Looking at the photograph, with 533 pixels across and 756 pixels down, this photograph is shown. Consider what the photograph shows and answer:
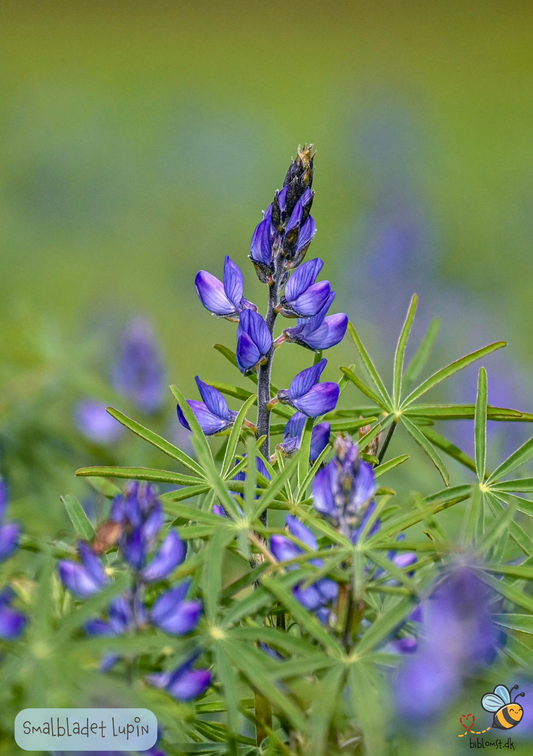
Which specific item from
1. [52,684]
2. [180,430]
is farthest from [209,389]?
[180,430]

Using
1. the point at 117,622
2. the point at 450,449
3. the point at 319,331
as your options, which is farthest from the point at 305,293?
the point at 117,622

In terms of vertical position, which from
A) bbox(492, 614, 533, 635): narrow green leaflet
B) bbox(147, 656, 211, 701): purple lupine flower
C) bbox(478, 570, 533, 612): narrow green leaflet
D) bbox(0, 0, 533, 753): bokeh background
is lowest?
bbox(147, 656, 211, 701): purple lupine flower

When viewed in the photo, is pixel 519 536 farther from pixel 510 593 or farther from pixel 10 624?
pixel 10 624

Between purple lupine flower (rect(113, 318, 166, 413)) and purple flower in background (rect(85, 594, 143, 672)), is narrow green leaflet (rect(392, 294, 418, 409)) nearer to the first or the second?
purple flower in background (rect(85, 594, 143, 672))

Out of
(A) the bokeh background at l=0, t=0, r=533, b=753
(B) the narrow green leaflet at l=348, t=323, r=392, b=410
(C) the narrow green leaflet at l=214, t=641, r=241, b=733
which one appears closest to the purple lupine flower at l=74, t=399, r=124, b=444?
(A) the bokeh background at l=0, t=0, r=533, b=753

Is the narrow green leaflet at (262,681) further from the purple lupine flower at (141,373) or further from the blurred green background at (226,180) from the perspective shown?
the purple lupine flower at (141,373)

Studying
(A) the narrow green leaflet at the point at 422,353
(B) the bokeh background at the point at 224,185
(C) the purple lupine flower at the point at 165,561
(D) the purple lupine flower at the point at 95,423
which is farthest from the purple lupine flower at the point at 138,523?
(D) the purple lupine flower at the point at 95,423
